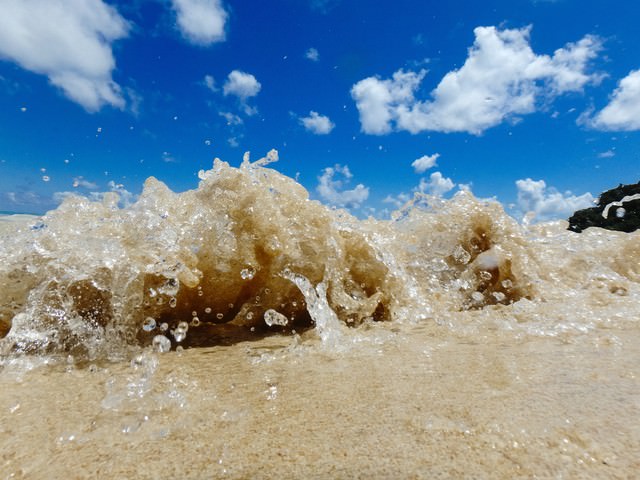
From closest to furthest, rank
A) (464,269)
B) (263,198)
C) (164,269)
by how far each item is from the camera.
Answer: (164,269), (263,198), (464,269)

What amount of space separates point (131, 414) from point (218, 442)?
0.44 metres

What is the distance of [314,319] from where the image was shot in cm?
276

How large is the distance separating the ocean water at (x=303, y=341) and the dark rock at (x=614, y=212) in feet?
32.5

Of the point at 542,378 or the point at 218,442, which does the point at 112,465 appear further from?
the point at 542,378

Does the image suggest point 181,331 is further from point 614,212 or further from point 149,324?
point 614,212

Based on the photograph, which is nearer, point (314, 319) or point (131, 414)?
point (131, 414)

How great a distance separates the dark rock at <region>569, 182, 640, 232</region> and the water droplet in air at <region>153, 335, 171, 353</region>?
1354 cm

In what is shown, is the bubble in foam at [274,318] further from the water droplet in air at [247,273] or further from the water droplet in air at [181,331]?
the water droplet in air at [181,331]

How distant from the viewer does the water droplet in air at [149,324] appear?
2.61 m

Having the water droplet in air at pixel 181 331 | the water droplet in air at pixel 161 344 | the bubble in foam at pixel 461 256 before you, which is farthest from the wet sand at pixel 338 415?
the bubble in foam at pixel 461 256

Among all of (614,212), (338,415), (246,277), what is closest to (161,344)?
(246,277)

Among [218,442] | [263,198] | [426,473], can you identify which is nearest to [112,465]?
[218,442]

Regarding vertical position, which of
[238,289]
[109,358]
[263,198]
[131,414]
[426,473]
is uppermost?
[263,198]

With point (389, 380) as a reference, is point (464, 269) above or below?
above
